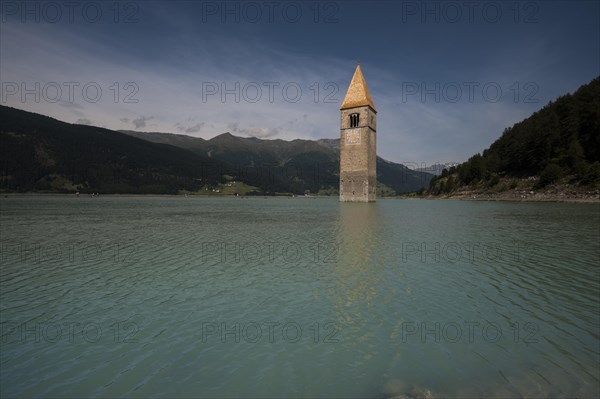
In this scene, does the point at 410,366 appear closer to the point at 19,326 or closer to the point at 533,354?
the point at 533,354

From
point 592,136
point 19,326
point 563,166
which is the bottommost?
point 19,326

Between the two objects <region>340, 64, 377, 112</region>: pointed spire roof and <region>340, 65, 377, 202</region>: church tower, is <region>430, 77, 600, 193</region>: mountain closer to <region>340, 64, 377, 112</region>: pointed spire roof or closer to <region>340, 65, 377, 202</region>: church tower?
<region>340, 65, 377, 202</region>: church tower

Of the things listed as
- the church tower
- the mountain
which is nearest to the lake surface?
the church tower

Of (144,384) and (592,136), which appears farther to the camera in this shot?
(592,136)

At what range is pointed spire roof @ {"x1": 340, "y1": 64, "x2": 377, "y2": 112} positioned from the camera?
94988 millimetres

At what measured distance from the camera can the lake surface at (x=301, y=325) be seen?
6.25 meters

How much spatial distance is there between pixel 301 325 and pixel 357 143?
292 feet

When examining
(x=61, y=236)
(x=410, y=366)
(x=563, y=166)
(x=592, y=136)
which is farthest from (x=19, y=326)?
(x=592, y=136)

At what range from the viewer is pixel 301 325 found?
898 cm

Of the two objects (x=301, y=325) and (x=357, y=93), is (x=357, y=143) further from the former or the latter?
(x=301, y=325)

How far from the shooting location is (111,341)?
8.05 meters

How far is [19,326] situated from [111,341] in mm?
3121

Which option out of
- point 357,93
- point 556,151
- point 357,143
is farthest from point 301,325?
point 556,151

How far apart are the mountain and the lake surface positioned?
8874 centimetres
